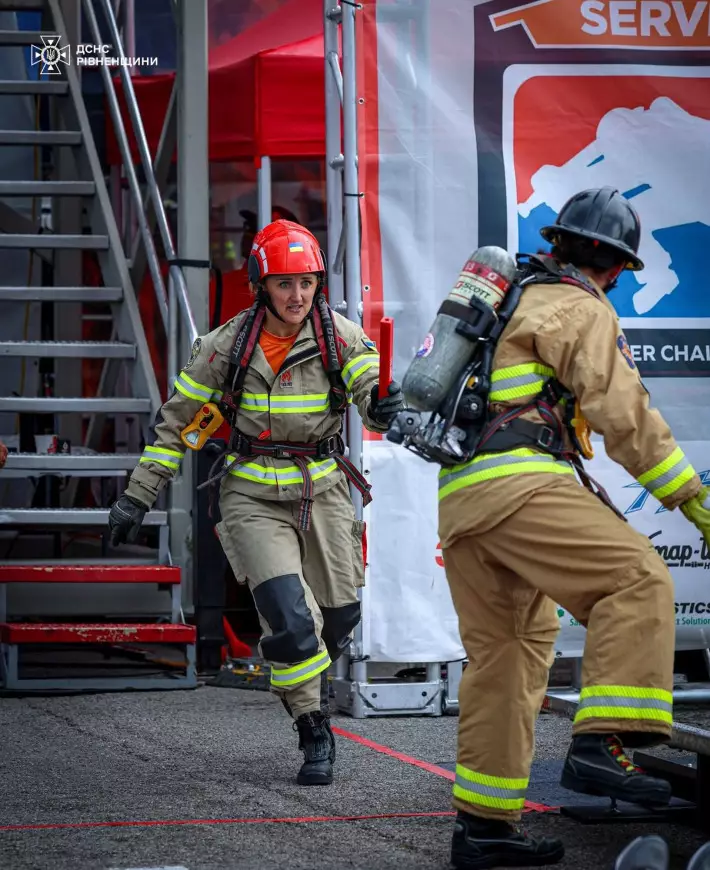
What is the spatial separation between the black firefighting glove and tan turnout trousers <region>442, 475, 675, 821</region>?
1166 millimetres

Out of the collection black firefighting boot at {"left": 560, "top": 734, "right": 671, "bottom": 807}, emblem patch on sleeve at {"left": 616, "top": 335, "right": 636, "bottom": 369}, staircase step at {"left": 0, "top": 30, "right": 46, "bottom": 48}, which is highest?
staircase step at {"left": 0, "top": 30, "right": 46, "bottom": 48}

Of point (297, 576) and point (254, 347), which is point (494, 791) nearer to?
point (297, 576)

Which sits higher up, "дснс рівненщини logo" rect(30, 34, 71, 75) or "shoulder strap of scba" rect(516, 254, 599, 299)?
"дснс рівненщини logo" rect(30, 34, 71, 75)

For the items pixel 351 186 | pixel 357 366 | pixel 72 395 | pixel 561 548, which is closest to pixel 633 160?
pixel 351 186

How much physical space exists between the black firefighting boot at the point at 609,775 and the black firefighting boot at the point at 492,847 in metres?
0.31

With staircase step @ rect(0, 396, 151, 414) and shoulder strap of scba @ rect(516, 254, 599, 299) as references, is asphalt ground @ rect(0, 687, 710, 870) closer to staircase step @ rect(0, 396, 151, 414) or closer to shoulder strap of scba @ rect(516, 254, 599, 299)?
shoulder strap of scba @ rect(516, 254, 599, 299)

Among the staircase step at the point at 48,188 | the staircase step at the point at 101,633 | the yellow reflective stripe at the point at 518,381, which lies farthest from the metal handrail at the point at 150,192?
the yellow reflective stripe at the point at 518,381

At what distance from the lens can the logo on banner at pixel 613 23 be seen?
6.98 meters

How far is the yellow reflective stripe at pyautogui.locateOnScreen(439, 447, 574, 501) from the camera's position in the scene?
12.9ft

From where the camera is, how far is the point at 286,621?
5289 mm

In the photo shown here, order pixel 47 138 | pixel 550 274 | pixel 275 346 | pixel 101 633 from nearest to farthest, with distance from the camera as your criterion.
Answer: pixel 550 274, pixel 275 346, pixel 101 633, pixel 47 138

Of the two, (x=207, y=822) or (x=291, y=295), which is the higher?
(x=291, y=295)

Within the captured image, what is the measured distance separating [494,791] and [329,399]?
2.06m

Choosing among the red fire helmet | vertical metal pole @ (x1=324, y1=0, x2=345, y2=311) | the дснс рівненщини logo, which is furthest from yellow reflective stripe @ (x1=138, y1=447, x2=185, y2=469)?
the дснс рівненщини logo
